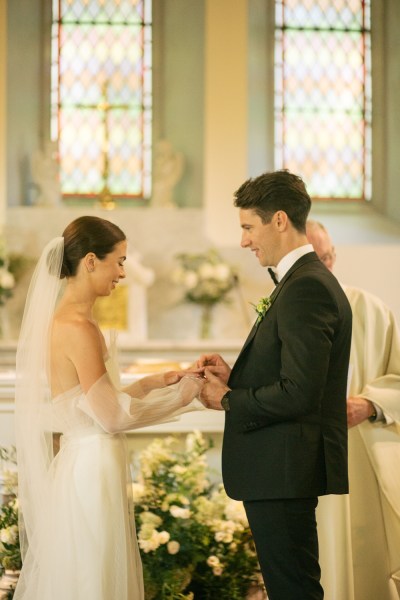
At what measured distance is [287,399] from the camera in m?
2.95

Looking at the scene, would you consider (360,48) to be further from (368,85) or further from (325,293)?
(325,293)

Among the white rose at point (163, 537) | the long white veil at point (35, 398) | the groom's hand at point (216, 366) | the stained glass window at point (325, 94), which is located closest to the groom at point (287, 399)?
the groom's hand at point (216, 366)

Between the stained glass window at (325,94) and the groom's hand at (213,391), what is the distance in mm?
7497

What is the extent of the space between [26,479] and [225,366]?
2.81 ft

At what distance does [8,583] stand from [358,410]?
167 cm

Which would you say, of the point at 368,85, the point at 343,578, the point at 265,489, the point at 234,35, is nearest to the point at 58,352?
the point at 265,489

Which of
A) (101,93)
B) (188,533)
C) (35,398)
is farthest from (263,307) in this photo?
(101,93)

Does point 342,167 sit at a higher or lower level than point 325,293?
higher

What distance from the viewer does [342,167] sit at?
10.7 metres

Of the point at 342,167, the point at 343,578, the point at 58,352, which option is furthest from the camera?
the point at 342,167

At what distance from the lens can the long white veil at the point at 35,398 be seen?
3.43m

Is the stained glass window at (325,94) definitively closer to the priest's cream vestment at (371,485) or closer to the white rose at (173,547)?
the priest's cream vestment at (371,485)

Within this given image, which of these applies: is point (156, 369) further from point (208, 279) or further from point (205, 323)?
point (205, 323)

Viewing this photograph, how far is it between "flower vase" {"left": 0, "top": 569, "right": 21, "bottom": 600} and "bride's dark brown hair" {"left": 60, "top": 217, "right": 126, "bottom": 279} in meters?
1.47
